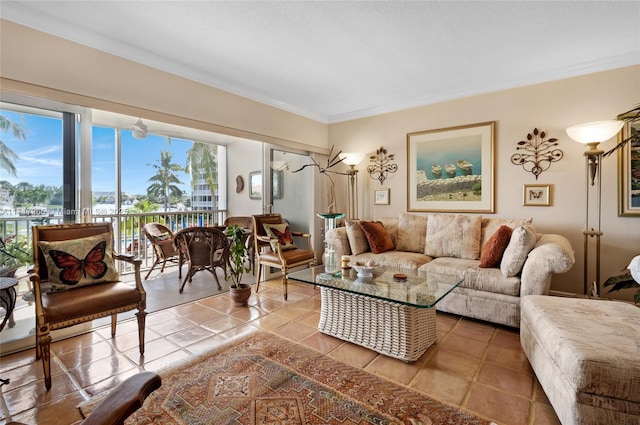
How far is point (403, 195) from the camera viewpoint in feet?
14.5

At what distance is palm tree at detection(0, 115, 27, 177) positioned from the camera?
7.45 feet

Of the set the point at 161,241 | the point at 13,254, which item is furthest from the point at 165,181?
the point at 13,254

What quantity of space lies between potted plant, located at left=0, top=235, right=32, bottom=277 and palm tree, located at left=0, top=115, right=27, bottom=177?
1.73 ft

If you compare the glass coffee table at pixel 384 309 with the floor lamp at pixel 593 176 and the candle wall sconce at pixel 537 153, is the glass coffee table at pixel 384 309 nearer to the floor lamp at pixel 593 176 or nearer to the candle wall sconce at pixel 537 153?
the floor lamp at pixel 593 176

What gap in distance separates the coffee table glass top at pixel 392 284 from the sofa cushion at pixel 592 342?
59 centimetres

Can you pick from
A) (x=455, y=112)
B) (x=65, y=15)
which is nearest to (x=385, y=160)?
(x=455, y=112)

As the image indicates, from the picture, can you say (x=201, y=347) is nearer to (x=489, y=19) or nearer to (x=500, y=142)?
(x=489, y=19)

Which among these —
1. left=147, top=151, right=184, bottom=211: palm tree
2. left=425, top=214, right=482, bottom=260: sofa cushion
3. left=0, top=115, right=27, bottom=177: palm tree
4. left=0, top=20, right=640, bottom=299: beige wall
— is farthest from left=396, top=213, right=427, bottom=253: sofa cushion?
left=147, top=151, right=184, bottom=211: palm tree

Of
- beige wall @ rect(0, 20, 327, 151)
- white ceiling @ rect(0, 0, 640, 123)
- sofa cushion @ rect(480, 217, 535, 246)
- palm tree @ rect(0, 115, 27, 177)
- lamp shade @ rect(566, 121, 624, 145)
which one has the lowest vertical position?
sofa cushion @ rect(480, 217, 535, 246)

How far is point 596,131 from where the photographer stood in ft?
9.10

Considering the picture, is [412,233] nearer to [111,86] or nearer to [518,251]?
[518,251]

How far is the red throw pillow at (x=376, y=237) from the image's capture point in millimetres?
3688

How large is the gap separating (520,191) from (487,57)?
1588mm

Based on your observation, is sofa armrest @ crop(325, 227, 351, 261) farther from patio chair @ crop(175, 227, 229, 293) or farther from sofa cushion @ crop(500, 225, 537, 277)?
sofa cushion @ crop(500, 225, 537, 277)
